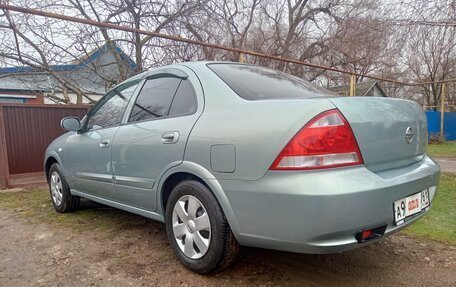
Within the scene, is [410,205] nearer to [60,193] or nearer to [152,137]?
[152,137]

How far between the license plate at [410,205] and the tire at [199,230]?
1.02m

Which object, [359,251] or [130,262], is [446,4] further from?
[130,262]

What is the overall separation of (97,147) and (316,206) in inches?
95.6

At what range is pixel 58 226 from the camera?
3652 millimetres

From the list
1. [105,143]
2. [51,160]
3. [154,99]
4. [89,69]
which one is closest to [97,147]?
[105,143]

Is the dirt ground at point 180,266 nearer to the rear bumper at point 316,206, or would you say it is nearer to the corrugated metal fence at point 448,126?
the rear bumper at point 316,206

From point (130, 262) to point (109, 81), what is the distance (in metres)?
6.07

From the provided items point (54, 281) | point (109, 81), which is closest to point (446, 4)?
point (109, 81)

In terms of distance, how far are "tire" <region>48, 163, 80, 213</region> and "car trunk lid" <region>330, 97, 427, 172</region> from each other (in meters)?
3.47

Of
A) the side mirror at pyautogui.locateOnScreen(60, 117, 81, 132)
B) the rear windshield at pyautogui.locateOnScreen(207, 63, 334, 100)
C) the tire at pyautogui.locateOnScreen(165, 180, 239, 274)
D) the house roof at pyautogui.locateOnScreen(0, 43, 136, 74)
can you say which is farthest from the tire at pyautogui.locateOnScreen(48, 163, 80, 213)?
the house roof at pyautogui.locateOnScreen(0, 43, 136, 74)

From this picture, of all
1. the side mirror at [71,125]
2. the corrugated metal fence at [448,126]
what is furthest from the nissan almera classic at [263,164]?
the corrugated metal fence at [448,126]

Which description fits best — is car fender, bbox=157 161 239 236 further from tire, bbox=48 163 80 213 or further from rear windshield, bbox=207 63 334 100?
tire, bbox=48 163 80 213

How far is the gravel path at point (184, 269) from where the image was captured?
2307 millimetres

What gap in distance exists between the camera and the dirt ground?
2.31 metres
